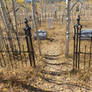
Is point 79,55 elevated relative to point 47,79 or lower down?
elevated

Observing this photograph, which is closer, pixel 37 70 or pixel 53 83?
pixel 53 83

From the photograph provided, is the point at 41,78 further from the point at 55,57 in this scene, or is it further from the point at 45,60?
the point at 55,57

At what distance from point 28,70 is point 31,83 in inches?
18.9

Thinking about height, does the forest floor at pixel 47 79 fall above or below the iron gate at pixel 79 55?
below

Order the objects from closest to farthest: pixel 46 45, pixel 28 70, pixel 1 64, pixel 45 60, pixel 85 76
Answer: pixel 85 76
pixel 28 70
pixel 1 64
pixel 45 60
pixel 46 45

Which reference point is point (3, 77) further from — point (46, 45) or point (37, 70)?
point (46, 45)

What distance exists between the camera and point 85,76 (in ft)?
10.00

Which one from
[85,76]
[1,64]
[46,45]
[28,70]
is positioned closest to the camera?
[85,76]

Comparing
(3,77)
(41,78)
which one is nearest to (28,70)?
(41,78)

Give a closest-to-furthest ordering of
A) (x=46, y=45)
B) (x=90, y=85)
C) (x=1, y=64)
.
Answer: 1. (x=90, y=85)
2. (x=1, y=64)
3. (x=46, y=45)

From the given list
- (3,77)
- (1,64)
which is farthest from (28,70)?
(1,64)

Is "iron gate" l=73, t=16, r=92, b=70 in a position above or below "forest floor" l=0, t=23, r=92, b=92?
above

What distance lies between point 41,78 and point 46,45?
2.76 meters

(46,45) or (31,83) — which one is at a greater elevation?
(46,45)
